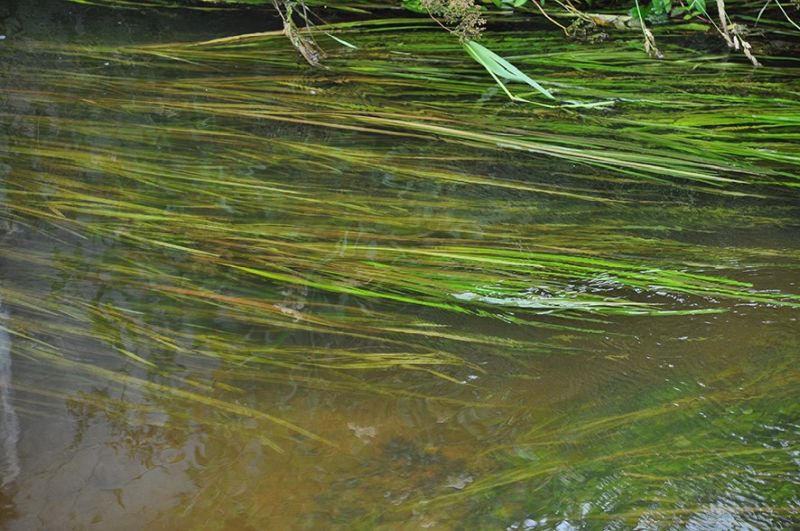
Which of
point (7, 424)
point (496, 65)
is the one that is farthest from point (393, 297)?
point (496, 65)

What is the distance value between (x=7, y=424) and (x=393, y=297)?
0.90 meters

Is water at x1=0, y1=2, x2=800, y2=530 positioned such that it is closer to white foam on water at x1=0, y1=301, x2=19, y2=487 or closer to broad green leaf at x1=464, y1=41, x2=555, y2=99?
white foam on water at x1=0, y1=301, x2=19, y2=487

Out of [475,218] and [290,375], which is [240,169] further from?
[290,375]

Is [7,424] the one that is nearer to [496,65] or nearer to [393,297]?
[393,297]

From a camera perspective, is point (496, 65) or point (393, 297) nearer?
point (393, 297)

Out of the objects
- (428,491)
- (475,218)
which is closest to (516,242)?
(475,218)

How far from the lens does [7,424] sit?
4.98 ft

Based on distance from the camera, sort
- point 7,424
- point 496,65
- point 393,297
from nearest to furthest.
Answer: point 7,424, point 393,297, point 496,65

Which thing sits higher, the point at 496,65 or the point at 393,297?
the point at 496,65

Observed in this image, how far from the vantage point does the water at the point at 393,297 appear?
1406 millimetres

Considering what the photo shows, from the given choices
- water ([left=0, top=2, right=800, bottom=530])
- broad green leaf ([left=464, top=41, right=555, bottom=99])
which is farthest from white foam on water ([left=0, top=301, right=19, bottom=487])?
broad green leaf ([left=464, top=41, right=555, bottom=99])

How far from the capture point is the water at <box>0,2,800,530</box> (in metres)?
1.41

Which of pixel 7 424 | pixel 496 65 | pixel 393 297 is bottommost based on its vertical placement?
pixel 7 424

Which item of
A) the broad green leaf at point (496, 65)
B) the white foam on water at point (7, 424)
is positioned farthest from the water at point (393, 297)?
the broad green leaf at point (496, 65)
